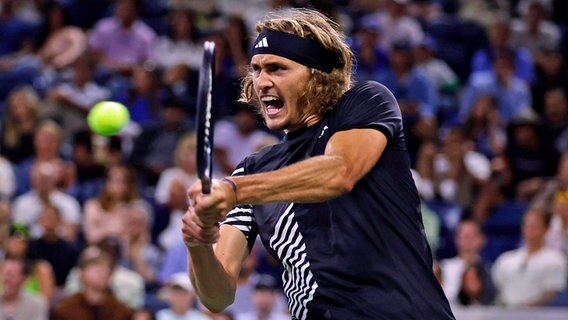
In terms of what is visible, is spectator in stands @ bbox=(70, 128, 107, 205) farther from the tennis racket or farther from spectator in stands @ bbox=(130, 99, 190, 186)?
the tennis racket

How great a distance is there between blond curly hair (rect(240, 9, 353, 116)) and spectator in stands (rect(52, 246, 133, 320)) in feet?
18.1

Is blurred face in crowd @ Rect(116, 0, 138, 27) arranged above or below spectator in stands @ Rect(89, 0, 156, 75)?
above

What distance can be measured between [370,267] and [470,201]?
839 centimetres

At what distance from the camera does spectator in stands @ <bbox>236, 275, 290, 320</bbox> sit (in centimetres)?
959

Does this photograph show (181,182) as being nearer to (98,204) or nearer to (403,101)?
(98,204)

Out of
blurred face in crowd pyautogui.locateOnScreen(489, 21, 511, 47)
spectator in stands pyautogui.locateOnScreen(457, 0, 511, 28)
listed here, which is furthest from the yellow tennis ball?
spectator in stands pyautogui.locateOnScreen(457, 0, 511, 28)

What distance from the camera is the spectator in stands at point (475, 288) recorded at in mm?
9875

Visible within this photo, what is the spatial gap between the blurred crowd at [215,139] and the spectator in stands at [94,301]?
1 cm

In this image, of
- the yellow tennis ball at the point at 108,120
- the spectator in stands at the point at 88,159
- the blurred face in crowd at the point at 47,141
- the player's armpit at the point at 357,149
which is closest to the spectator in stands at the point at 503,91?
the spectator in stands at the point at 88,159

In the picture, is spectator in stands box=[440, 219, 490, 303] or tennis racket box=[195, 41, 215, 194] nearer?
tennis racket box=[195, 41, 215, 194]

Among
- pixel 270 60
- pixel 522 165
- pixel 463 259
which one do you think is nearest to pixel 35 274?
pixel 463 259

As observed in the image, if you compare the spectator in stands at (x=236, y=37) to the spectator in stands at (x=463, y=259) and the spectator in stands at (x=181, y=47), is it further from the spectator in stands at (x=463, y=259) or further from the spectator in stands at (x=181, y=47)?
the spectator in stands at (x=463, y=259)

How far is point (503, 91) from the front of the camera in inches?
541

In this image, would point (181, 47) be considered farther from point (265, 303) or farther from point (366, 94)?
point (366, 94)
